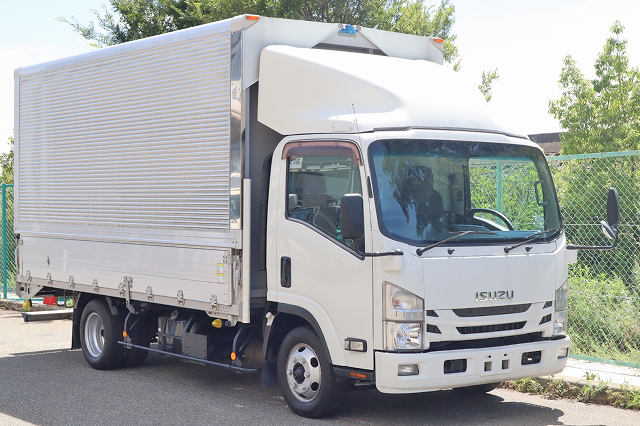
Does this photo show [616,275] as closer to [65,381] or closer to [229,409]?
[229,409]

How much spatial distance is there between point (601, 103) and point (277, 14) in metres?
16.6

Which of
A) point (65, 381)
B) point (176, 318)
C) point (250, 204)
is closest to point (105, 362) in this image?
point (65, 381)

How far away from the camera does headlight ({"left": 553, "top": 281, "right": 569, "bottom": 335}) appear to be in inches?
283

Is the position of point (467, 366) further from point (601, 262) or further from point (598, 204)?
point (598, 204)

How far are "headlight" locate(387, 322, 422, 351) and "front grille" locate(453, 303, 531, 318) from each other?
0.37 meters

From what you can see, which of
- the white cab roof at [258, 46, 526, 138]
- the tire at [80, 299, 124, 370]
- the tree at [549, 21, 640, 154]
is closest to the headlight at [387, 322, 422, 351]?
the white cab roof at [258, 46, 526, 138]

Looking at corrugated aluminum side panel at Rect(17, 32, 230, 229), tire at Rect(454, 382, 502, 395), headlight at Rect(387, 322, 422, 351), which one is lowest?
tire at Rect(454, 382, 502, 395)

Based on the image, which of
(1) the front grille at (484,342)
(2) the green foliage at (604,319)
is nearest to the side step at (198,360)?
(1) the front grille at (484,342)

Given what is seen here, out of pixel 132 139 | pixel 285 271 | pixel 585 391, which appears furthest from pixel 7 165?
pixel 585 391

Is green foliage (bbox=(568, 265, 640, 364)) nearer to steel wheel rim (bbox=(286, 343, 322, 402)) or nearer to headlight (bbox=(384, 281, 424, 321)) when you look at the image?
headlight (bbox=(384, 281, 424, 321))

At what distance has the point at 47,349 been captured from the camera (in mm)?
11234

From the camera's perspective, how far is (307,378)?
7180mm

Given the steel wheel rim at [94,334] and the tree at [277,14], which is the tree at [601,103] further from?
the steel wheel rim at [94,334]

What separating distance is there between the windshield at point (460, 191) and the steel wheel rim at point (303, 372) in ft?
4.78
